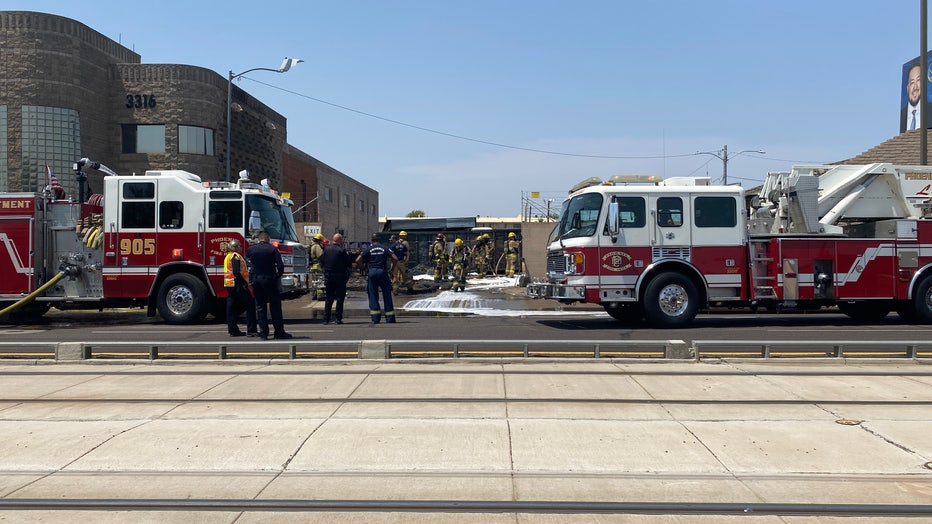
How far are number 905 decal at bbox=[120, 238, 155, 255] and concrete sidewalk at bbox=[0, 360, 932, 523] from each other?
578 centimetres

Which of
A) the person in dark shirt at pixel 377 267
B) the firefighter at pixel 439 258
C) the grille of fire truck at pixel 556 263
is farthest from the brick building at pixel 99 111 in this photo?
the grille of fire truck at pixel 556 263

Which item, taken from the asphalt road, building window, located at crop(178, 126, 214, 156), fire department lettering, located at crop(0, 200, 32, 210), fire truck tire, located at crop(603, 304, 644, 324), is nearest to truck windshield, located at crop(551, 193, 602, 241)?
the asphalt road

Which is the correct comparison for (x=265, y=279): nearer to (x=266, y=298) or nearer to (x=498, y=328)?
(x=266, y=298)

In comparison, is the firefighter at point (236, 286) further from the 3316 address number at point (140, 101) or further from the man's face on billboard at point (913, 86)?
the man's face on billboard at point (913, 86)

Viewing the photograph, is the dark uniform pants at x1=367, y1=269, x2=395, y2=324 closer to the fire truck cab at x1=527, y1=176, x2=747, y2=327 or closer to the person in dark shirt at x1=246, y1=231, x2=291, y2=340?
the person in dark shirt at x1=246, y1=231, x2=291, y2=340

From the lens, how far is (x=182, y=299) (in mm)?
13836

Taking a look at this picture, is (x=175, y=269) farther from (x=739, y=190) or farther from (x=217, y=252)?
(x=739, y=190)

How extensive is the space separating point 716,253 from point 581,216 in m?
2.61

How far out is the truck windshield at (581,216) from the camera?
12570 millimetres

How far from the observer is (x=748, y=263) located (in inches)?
501

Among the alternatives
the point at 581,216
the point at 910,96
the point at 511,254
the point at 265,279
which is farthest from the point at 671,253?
the point at 910,96

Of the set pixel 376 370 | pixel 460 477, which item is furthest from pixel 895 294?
pixel 460 477

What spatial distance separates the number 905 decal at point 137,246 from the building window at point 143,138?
18.0 metres

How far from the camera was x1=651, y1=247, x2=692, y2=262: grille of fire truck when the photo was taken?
12539 millimetres
